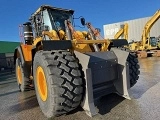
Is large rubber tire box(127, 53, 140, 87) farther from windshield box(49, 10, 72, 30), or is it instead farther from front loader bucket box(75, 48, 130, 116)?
windshield box(49, 10, 72, 30)

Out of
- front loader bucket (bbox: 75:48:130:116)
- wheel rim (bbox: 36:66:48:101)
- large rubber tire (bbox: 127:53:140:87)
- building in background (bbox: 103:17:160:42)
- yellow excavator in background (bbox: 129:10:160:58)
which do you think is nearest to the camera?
front loader bucket (bbox: 75:48:130:116)

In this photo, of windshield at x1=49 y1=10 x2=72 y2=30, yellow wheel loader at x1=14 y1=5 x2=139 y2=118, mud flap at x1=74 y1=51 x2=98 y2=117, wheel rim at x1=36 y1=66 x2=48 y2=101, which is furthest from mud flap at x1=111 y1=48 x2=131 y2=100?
windshield at x1=49 y1=10 x2=72 y2=30

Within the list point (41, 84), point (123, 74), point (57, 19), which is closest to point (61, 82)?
point (41, 84)

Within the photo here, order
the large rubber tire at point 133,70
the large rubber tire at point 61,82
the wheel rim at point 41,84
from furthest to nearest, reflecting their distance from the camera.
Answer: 1. the large rubber tire at point 133,70
2. the wheel rim at point 41,84
3. the large rubber tire at point 61,82

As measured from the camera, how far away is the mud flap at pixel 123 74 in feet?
13.6

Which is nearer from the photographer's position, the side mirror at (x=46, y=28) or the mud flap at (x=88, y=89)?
the mud flap at (x=88, y=89)

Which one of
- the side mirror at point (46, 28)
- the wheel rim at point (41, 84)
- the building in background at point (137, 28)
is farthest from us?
the building in background at point (137, 28)

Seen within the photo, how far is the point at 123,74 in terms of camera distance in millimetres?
4168

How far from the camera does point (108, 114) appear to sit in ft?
12.1

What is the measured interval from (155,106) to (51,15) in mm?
3465

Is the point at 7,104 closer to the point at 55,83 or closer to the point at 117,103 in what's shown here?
the point at 55,83

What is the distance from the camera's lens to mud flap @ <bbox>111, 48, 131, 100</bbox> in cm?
413

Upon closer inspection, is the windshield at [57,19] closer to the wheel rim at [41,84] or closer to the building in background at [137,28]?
the wheel rim at [41,84]

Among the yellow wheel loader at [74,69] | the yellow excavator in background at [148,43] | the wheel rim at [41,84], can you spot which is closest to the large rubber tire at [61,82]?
the yellow wheel loader at [74,69]
